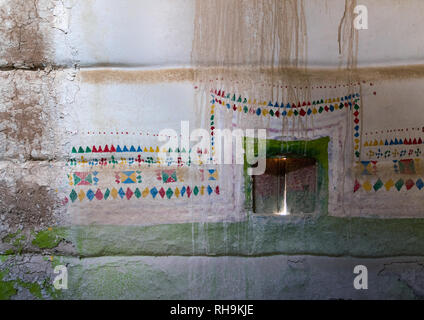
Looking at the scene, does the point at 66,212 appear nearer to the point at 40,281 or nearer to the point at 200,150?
the point at 40,281

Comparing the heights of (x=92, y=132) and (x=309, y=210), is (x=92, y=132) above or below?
above

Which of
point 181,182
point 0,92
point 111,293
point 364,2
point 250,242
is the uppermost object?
point 364,2

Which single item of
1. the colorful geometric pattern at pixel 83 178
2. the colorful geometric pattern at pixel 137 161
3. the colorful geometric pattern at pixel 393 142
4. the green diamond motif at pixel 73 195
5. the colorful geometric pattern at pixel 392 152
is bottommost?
the green diamond motif at pixel 73 195

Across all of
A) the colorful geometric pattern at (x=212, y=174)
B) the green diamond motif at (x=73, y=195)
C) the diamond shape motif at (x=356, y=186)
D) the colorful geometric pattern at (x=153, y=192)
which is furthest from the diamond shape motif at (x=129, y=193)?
the diamond shape motif at (x=356, y=186)

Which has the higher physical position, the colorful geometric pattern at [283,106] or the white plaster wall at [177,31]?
the white plaster wall at [177,31]

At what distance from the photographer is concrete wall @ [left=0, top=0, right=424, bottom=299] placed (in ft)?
7.17

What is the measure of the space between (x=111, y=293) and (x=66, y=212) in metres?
0.65

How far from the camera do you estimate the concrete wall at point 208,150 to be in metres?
2.19

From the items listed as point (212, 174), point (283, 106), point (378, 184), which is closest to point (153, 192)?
point (212, 174)

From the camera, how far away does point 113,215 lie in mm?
2227

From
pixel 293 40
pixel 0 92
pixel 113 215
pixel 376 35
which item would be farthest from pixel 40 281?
pixel 376 35

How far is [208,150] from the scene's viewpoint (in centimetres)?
220

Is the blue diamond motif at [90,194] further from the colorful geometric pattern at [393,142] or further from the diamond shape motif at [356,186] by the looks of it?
the colorful geometric pattern at [393,142]

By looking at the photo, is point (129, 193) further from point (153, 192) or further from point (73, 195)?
point (73, 195)
